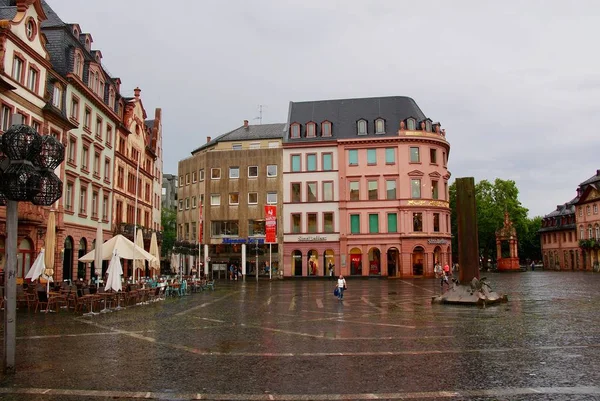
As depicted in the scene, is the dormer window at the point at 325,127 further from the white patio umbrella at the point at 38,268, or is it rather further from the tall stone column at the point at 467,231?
the white patio umbrella at the point at 38,268

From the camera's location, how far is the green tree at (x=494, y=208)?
302 feet

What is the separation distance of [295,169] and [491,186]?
46540mm

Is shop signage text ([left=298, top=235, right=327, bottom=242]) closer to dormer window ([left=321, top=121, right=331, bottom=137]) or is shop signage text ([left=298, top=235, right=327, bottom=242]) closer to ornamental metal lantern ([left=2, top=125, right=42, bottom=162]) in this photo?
dormer window ([left=321, top=121, right=331, bottom=137])

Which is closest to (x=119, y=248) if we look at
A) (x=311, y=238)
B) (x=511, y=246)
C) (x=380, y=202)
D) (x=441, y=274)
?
(x=441, y=274)

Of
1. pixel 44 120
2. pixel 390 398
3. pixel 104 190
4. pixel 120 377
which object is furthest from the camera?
pixel 104 190

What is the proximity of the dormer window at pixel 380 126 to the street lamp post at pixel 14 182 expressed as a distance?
55.5m

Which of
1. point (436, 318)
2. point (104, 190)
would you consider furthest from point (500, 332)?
point (104, 190)

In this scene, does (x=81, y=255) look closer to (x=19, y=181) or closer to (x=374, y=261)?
(x=19, y=181)

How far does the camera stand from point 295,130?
6531 cm

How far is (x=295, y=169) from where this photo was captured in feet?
208

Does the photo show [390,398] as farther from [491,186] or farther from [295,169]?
[491,186]

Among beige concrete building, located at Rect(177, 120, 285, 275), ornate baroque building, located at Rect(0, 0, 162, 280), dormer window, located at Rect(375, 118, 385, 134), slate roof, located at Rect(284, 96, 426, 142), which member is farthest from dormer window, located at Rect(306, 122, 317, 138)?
ornate baroque building, located at Rect(0, 0, 162, 280)

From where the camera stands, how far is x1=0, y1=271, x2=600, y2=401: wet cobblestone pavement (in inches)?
336

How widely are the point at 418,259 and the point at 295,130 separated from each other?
20808mm
